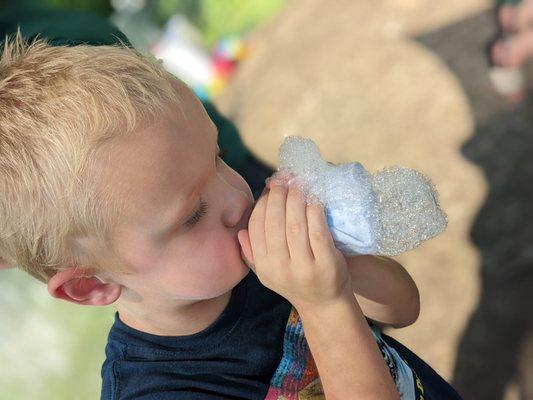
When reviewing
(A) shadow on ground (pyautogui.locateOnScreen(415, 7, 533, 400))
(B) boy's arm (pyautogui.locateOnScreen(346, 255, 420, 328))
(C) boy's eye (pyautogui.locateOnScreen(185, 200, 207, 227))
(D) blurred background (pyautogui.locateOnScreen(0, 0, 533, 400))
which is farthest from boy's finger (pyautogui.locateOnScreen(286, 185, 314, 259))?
(A) shadow on ground (pyautogui.locateOnScreen(415, 7, 533, 400))

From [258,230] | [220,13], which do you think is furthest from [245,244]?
[220,13]

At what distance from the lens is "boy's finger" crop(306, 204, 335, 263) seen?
953mm

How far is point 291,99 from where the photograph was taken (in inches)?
116

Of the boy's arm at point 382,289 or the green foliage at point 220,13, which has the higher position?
the boy's arm at point 382,289

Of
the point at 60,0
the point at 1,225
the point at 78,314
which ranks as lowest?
the point at 78,314

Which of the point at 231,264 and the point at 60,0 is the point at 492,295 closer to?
the point at 231,264

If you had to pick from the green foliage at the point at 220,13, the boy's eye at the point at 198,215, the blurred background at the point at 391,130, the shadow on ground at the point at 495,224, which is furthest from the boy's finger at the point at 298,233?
the green foliage at the point at 220,13

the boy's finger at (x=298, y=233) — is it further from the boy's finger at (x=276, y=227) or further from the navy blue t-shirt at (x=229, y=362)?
the navy blue t-shirt at (x=229, y=362)

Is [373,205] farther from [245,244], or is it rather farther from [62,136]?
[62,136]

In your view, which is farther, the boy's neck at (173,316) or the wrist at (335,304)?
the boy's neck at (173,316)

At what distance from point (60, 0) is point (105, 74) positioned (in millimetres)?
1623

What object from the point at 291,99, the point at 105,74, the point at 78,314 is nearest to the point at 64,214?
the point at 105,74

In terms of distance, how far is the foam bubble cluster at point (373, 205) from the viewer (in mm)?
977

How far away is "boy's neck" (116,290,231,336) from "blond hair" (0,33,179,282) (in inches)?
6.5
